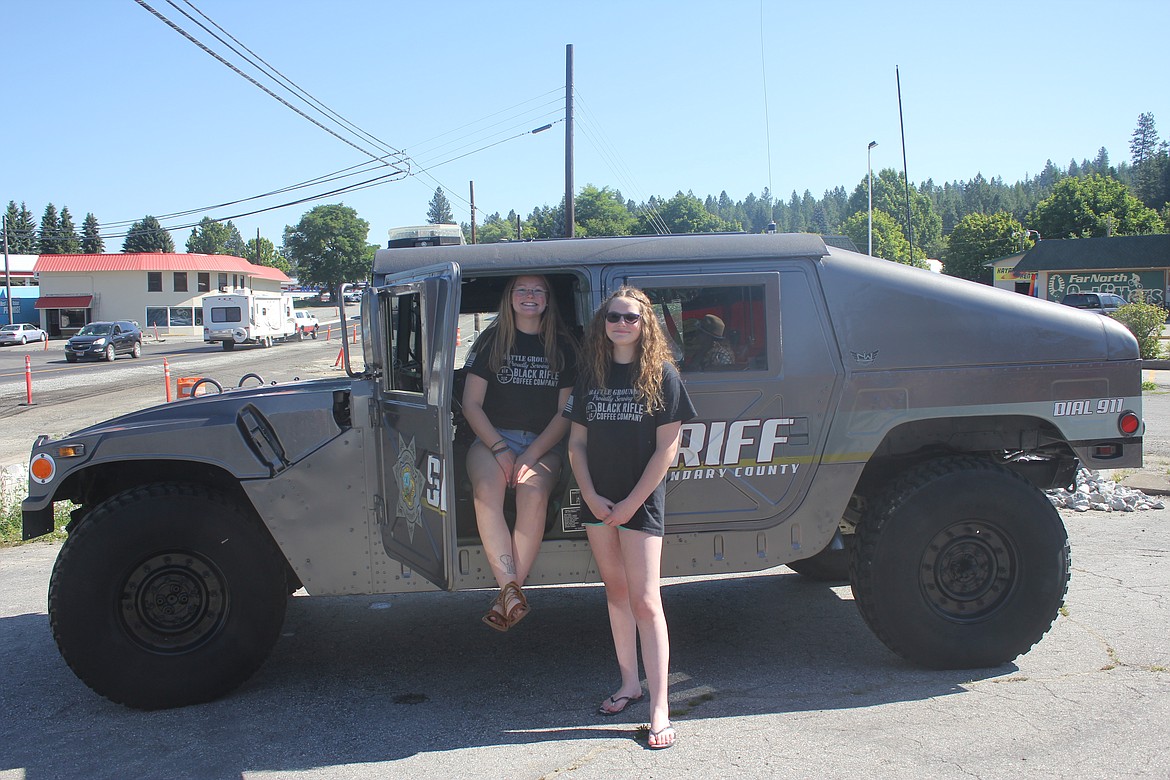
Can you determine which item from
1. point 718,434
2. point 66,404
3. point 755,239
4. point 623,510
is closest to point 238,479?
point 623,510

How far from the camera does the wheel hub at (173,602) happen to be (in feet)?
13.5

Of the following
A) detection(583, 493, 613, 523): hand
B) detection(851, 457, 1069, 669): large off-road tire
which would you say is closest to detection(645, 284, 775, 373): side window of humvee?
detection(583, 493, 613, 523): hand

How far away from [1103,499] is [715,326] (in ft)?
18.2

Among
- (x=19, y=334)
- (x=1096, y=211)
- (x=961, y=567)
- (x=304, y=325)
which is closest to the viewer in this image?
(x=961, y=567)

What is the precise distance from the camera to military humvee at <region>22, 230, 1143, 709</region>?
4.15m

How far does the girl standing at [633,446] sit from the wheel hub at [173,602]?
1.81m

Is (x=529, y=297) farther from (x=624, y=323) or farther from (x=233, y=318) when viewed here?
(x=233, y=318)

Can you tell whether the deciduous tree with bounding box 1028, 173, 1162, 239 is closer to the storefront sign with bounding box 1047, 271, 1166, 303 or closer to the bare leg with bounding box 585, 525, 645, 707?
the storefront sign with bounding box 1047, 271, 1166, 303

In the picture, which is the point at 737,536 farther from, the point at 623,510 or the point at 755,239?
the point at 755,239

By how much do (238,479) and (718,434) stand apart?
7.44 feet

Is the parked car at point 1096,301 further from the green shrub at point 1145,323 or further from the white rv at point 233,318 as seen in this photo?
the white rv at point 233,318

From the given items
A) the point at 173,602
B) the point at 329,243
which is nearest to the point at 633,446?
the point at 173,602

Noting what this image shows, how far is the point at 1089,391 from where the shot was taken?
446 cm

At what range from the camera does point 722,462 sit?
4.28 meters
